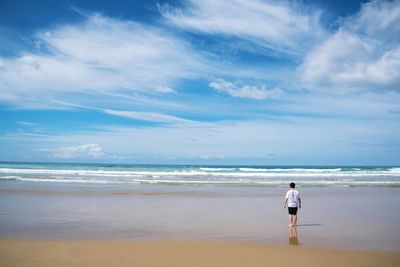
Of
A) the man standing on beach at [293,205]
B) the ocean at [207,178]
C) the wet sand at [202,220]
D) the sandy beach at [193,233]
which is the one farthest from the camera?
the ocean at [207,178]

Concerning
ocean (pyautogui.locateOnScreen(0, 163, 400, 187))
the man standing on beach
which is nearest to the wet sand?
the man standing on beach

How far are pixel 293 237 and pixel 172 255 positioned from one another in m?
3.80

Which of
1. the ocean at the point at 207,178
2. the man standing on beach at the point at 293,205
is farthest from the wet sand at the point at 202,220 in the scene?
the ocean at the point at 207,178

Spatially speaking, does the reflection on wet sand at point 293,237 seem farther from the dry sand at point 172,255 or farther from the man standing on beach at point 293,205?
the dry sand at point 172,255

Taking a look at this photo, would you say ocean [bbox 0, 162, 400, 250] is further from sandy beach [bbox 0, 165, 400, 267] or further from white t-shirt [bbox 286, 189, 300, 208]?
white t-shirt [bbox 286, 189, 300, 208]

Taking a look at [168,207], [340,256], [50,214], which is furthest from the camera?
[168,207]

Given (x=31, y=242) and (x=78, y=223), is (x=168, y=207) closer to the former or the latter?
(x=78, y=223)

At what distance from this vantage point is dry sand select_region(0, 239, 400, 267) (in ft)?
21.8

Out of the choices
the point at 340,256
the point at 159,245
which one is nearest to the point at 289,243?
the point at 340,256

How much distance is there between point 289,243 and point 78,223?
22.6 ft

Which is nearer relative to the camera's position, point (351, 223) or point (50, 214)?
point (351, 223)

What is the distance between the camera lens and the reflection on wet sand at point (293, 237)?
27.2 ft

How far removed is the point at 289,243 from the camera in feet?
27.2

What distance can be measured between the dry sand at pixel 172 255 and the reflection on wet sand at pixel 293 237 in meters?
0.48
